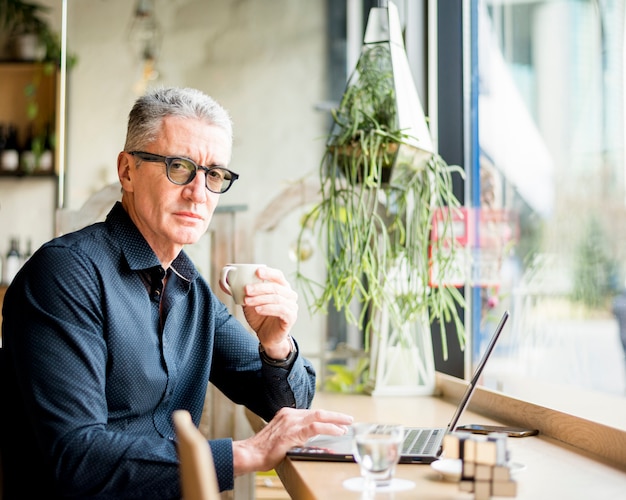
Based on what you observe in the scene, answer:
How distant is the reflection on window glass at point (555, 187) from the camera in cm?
197

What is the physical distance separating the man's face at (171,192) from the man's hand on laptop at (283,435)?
0.41 meters

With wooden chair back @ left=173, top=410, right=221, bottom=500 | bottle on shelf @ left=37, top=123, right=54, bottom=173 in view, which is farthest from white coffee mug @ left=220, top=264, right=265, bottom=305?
bottle on shelf @ left=37, top=123, right=54, bottom=173

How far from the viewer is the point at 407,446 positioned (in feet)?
4.40

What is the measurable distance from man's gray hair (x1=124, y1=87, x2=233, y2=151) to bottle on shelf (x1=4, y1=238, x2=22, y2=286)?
316 centimetres

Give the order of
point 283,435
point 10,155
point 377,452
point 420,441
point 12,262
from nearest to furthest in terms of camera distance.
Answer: point 377,452
point 283,435
point 420,441
point 12,262
point 10,155

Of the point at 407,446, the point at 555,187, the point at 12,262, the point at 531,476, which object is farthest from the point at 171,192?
the point at 12,262

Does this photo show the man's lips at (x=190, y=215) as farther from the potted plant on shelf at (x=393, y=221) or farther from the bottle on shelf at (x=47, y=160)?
the bottle on shelf at (x=47, y=160)

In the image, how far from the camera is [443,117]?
8.18 ft

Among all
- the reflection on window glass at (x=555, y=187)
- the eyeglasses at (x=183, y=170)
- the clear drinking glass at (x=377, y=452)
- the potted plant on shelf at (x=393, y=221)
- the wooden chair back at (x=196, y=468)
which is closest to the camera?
the wooden chair back at (x=196, y=468)

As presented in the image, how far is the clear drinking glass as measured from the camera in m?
1.03

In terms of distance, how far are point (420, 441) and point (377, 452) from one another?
0.38m

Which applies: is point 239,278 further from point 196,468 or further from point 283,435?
point 196,468

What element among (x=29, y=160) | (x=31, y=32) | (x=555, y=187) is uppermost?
(x=31, y=32)

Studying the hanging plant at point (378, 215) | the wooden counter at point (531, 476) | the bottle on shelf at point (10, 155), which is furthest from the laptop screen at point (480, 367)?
the bottle on shelf at point (10, 155)
